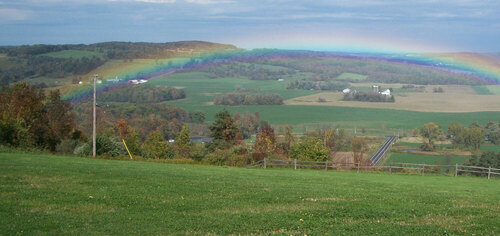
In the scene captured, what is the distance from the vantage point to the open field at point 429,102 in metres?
115

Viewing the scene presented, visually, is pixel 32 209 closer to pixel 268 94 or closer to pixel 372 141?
pixel 372 141

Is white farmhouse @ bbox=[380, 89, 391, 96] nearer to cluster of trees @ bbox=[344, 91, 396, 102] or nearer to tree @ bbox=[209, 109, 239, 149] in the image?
cluster of trees @ bbox=[344, 91, 396, 102]

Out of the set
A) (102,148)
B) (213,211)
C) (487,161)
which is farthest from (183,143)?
(213,211)

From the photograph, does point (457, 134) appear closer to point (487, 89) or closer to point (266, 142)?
point (266, 142)

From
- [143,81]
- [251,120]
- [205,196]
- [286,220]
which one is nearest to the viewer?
[286,220]

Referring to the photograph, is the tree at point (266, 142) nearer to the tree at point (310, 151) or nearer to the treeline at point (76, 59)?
the tree at point (310, 151)

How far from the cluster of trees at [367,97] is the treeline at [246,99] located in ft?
65.1

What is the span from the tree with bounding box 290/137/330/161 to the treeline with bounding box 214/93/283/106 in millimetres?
64084

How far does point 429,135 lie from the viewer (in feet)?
264

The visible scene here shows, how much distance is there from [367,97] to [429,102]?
15649 mm

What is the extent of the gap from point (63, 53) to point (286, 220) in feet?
434

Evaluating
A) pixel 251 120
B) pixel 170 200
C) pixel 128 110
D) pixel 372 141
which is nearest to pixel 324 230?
pixel 170 200

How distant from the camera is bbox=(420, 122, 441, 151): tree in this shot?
248ft

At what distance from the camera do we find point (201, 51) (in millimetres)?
150875
